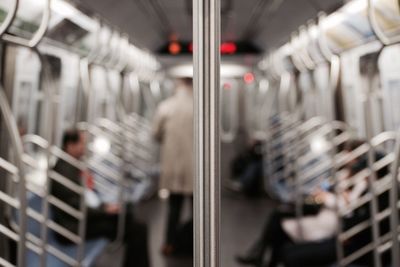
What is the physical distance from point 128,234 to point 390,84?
6.29 ft

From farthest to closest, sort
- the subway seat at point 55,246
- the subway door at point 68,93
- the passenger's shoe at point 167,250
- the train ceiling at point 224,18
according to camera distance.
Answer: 1. the train ceiling at point 224,18
2. the passenger's shoe at point 167,250
3. the subway door at point 68,93
4. the subway seat at point 55,246

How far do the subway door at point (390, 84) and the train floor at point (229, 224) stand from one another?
5.12 ft

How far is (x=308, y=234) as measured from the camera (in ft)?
8.79

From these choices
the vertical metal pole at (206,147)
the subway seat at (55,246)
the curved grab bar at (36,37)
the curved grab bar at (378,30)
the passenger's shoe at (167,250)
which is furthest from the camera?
the passenger's shoe at (167,250)

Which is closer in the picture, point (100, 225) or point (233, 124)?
point (100, 225)

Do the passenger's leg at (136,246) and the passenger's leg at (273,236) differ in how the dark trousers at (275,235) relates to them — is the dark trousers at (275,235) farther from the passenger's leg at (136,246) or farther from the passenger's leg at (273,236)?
the passenger's leg at (136,246)

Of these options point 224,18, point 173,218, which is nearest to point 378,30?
point 173,218

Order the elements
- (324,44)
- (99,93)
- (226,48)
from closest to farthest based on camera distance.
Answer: (324,44), (99,93), (226,48)

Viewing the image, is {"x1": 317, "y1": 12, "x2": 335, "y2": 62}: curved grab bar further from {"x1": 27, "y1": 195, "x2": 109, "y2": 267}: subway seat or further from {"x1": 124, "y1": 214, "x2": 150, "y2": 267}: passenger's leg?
{"x1": 27, "y1": 195, "x2": 109, "y2": 267}: subway seat

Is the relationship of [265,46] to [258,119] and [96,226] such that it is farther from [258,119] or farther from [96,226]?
[96,226]

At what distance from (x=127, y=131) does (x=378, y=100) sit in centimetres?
280

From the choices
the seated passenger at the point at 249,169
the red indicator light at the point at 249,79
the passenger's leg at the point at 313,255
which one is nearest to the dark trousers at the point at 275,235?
the passenger's leg at the point at 313,255

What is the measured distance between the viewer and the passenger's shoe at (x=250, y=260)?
304 centimetres

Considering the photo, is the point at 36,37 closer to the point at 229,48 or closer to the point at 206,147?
the point at 206,147
